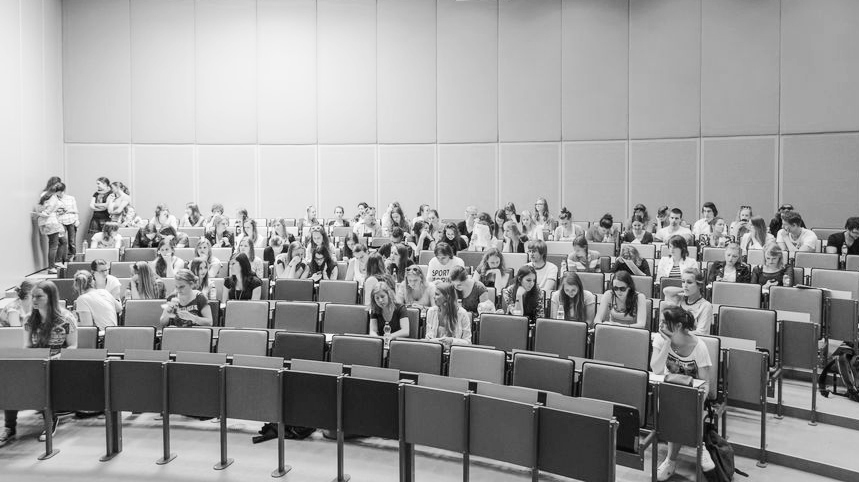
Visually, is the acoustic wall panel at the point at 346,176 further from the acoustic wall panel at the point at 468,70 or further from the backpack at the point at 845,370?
the backpack at the point at 845,370

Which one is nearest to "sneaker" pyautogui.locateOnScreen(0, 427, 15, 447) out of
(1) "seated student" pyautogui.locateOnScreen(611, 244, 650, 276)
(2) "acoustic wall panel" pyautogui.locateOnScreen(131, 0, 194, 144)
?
(1) "seated student" pyautogui.locateOnScreen(611, 244, 650, 276)

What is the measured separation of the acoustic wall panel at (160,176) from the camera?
15484mm

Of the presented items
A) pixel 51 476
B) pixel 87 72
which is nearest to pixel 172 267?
pixel 51 476

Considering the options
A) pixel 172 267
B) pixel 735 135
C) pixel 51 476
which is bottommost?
pixel 51 476

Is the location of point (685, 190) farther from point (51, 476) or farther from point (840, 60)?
point (51, 476)

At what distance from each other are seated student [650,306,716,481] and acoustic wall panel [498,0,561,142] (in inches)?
388

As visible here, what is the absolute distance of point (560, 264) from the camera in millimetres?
10273

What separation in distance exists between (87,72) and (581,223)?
1045 cm

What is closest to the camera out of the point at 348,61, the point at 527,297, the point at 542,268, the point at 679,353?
the point at 679,353

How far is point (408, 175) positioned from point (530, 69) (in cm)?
329

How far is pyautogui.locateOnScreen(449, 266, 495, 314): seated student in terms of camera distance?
7.48 m

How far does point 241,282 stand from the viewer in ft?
27.1

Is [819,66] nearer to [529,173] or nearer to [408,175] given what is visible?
[529,173]

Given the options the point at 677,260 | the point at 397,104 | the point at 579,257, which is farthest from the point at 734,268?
the point at 397,104
